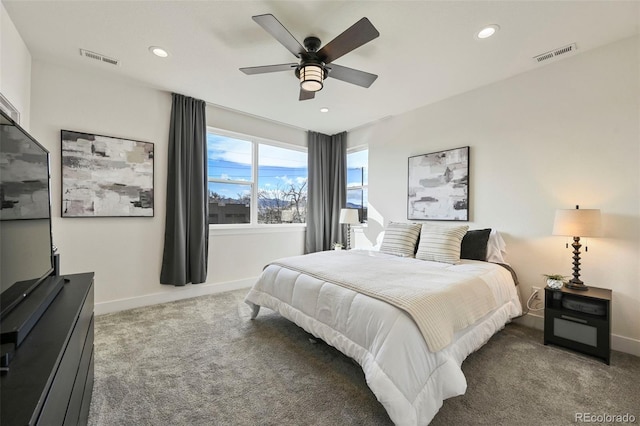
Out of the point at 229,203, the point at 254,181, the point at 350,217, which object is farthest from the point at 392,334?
the point at 254,181

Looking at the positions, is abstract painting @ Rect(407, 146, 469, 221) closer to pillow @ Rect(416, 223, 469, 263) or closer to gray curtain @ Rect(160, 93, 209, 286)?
pillow @ Rect(416, 223, 469, 263)

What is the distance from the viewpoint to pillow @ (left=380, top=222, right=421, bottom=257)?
323 centimetres

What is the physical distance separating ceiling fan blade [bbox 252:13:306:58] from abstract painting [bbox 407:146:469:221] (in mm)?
2302

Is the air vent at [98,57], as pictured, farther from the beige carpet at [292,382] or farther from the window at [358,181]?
the window at [358,181]

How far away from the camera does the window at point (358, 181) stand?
4.78 m

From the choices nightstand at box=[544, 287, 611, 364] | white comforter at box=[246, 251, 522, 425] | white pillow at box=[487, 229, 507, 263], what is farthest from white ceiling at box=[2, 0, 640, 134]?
nightstand at box=[544, 287, 611, 364]

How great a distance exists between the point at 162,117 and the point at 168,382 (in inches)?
117

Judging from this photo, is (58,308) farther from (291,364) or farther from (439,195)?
(439,195)

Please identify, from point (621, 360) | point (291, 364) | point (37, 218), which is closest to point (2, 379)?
point (37, 218)

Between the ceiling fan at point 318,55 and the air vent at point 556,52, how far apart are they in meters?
1.69

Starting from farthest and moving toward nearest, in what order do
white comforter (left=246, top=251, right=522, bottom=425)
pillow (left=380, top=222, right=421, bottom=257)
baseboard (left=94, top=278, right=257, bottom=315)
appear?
pillow (left=380, top=222, right=421, bottom=257)
baseboard (left=94, top=278, right=257, bottom=315)
white comforter (left=246, top=251, right=522, bottom=425)

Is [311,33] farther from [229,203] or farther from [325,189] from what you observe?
[325,189]

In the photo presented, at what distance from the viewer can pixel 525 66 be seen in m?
2.74

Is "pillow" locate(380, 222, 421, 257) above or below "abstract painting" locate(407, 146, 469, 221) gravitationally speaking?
below
